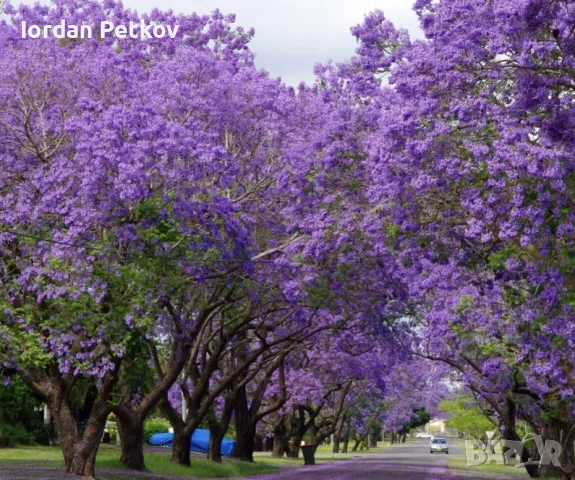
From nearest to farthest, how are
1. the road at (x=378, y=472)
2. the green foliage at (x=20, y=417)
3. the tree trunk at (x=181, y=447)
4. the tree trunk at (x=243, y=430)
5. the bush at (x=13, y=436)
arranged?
the tree trunk at (x=181, y=447)
the road at (x=378, y=472)
the bush at (x=13, y=436)
the green foliage at (x=20, y=417)
the tree trunk at (x=243, y=430)

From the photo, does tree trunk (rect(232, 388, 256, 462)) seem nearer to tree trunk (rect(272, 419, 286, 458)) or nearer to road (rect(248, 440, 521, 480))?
road (rect(248, 440, 521, 480))

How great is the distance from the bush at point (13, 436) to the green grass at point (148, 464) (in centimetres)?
56

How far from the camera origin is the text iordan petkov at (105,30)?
26125mm

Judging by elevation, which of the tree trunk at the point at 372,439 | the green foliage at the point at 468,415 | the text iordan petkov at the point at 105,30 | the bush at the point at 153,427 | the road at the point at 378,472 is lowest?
the road at the point at 378,472

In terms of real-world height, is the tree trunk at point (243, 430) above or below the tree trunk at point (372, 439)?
below

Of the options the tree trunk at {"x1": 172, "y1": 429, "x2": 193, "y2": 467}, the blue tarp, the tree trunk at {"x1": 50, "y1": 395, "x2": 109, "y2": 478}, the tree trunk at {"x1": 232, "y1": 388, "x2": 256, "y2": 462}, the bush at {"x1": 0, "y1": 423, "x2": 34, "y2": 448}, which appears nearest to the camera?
the tree trunk at {"x1": 50, "y1": 395, "x2": 109, "y2": 478}

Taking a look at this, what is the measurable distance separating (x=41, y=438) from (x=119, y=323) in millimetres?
21909

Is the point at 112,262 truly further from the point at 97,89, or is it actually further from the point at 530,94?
the point at 530,94

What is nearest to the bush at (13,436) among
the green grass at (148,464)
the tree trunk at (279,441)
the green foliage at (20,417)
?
the green foliage at (20,417)

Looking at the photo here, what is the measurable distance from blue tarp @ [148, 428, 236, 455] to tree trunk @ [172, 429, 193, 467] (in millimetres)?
17404

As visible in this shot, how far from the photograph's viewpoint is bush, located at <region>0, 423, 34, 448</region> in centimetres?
3747

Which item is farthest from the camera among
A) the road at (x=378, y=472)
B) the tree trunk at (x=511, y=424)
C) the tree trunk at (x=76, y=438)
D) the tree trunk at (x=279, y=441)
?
the tree trunk at (x=279, y=441)

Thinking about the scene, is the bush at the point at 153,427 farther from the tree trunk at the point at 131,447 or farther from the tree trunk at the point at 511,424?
the tree trunk at the point at 131,447

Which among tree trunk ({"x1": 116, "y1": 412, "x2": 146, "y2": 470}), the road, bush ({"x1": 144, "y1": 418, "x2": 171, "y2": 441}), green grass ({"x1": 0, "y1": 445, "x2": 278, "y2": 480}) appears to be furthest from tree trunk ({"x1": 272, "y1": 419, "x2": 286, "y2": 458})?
tree trunk ({"x1": 116, "y1": 412, "x2": 146, "y2": 470})
